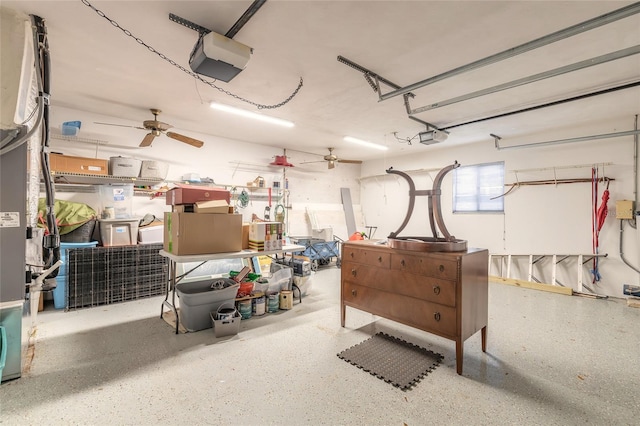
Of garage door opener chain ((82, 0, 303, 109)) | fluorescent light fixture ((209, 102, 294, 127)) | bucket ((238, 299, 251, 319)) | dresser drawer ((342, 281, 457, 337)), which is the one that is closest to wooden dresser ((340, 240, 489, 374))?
dresser drawer ((342, 281, 457, 337))

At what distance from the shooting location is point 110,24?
215 centimetres

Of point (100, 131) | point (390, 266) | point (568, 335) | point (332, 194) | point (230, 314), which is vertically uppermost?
point (100, 131)

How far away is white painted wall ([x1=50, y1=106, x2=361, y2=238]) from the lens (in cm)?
408

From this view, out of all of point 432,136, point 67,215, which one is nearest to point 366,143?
point 432,136

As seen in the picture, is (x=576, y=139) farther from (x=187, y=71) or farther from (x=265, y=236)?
(x=187, y=71)

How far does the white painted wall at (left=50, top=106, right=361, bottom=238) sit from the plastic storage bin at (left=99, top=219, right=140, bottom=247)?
703mm

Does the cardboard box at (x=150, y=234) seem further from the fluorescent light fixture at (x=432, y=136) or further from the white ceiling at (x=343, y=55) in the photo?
the fluorescent light fixture at (x=432, y=136)

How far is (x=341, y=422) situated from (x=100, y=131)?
4.88m

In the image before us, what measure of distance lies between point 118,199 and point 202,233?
7.09ft

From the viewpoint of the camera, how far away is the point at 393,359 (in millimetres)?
2330

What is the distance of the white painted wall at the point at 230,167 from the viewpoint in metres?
4.08

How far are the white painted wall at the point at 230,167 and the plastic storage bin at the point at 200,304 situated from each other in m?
2.45

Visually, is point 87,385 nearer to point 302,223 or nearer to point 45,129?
point 45,129

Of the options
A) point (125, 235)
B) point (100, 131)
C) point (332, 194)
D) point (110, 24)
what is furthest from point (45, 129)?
point (332, 194)
